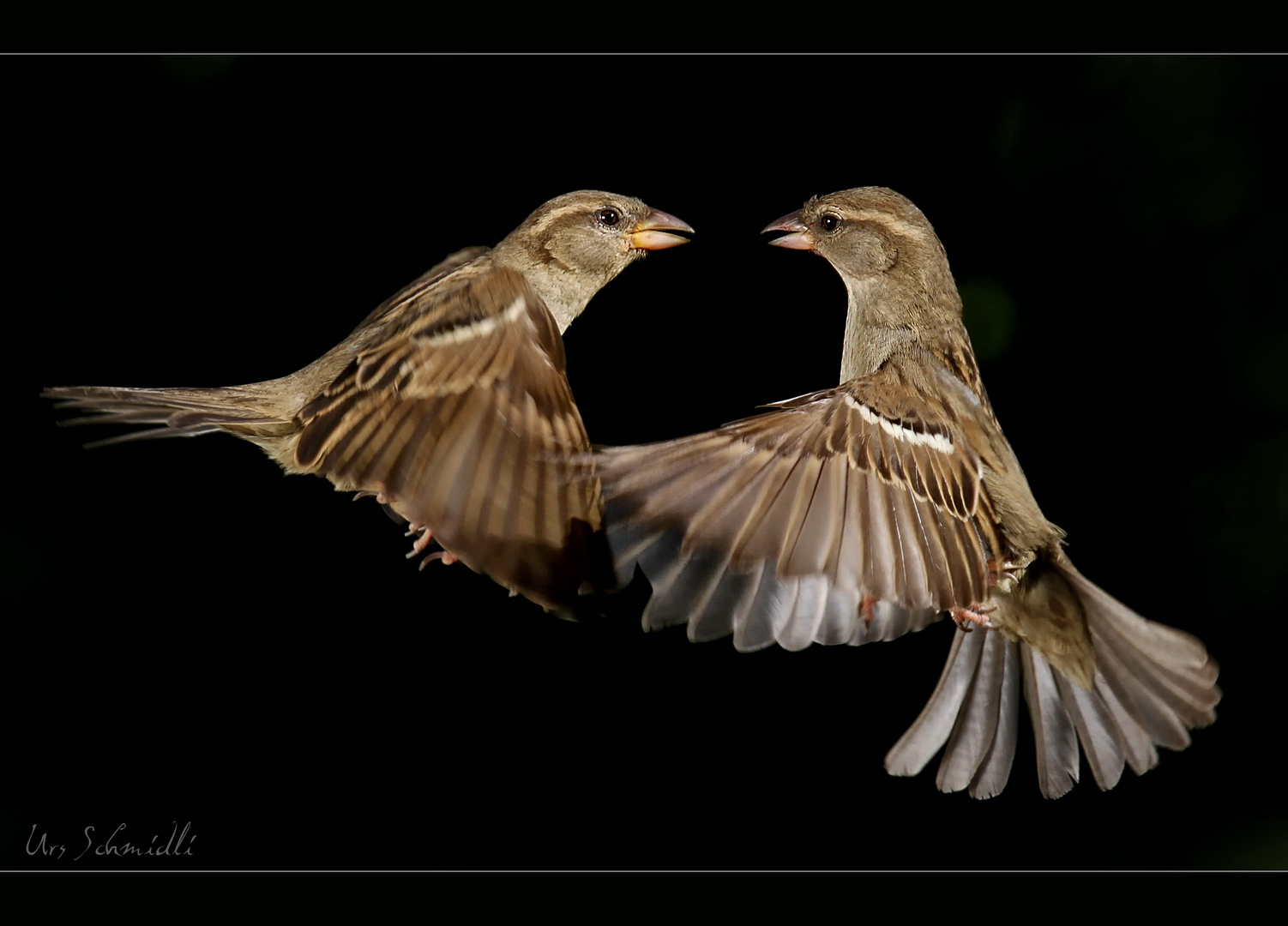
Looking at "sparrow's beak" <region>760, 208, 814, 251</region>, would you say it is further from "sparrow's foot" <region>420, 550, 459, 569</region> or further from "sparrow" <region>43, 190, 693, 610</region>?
"sparrow's foot" <region>420, 550, 459, 569</region>

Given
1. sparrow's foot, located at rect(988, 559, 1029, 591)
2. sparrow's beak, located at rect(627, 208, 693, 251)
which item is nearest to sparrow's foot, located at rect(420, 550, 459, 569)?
sparrow's beak, located at rect(627, 208, 693, 251)

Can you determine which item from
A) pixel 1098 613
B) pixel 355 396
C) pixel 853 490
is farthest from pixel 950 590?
pixel 355 396

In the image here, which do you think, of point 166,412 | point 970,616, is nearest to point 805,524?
point 970,616

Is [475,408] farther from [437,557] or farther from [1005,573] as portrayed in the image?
[1005,573]

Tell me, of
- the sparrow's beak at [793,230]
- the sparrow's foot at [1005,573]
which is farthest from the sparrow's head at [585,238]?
the sparrow's foot at [1005,573]

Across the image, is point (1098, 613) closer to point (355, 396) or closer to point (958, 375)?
point (958, 375)
